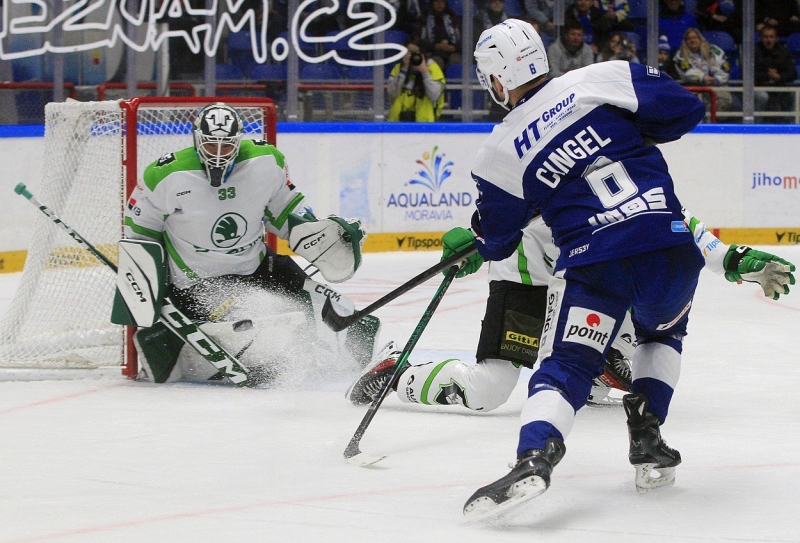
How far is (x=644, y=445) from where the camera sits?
2.68m

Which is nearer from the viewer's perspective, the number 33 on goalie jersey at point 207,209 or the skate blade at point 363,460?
the skate blade at point 363,460

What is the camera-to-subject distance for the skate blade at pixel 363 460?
304 cm

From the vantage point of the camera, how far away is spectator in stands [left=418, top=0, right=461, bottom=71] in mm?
8109

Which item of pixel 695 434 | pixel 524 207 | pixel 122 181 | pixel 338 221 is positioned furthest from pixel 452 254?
pixel 122 181

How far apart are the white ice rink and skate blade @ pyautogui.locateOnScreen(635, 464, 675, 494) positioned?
2 centimetres

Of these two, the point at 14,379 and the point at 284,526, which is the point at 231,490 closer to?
the point at 284,526

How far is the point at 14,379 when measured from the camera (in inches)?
171

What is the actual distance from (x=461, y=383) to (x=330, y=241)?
3.68ft

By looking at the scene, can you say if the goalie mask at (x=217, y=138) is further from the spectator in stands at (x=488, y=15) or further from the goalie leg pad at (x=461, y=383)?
the spectator in stands at (x=488, y=15)

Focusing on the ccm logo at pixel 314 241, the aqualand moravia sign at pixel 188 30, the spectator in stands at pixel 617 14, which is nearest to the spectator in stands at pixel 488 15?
the aqualand moravia sign at pixel 188 30

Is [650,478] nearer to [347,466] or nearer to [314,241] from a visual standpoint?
[347,466]

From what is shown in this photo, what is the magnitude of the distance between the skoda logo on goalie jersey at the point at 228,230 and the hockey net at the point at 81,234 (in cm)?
39

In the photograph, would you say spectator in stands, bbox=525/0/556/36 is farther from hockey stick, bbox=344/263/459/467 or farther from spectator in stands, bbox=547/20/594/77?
hockey stick, bbox=344/263/459/467

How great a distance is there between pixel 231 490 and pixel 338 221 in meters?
1.72
